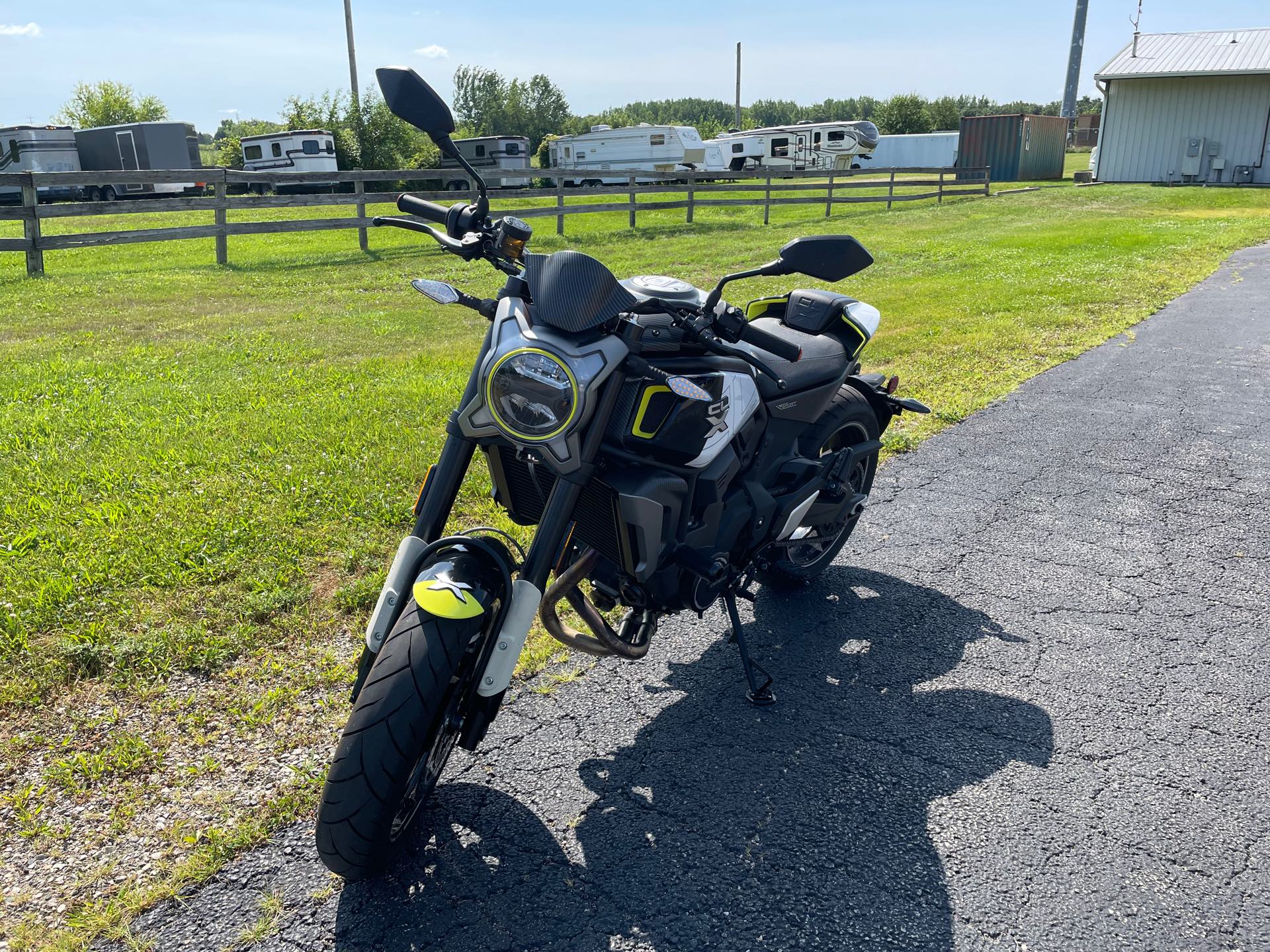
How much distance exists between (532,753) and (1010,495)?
325 cm

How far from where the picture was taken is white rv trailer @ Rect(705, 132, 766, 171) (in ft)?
137

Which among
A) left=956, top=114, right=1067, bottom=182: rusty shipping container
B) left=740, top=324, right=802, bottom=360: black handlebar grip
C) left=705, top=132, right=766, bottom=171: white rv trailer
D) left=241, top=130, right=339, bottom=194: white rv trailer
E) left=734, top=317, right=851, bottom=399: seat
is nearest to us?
left=740, top=324, right=802, bottom=360: black handlebar grip

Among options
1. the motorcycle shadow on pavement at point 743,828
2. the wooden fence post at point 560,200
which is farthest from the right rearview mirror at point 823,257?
the wooden fence post at point 560,200

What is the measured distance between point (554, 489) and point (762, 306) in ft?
5.94

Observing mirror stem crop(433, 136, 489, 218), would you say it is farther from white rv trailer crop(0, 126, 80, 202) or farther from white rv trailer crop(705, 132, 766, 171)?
white rv trailer crop(705, 132, 766, 171)

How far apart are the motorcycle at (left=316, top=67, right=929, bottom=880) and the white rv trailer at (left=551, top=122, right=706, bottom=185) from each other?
35717 mm

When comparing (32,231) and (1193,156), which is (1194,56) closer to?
(1193,156)

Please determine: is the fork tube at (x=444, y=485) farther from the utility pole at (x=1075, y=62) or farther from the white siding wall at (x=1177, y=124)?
the utility pole at (x=1075, y=62)

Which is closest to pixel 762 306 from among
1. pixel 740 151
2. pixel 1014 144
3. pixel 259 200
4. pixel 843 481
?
pixel 843 481

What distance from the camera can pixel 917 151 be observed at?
5234 cm

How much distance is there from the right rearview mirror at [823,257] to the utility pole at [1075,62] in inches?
1654

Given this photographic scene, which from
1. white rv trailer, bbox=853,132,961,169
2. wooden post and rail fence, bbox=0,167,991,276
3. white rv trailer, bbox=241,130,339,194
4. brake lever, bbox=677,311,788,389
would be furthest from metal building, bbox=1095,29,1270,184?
brake lever, bbox=677,311,788,389

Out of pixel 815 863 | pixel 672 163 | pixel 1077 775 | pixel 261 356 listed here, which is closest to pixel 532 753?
pixel 815 863

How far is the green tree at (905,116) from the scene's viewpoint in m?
63.8
